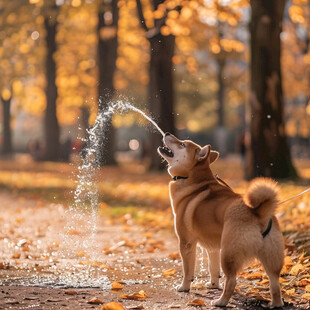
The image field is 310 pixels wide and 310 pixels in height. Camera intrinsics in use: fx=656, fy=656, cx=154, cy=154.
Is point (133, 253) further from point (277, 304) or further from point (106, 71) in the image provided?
point (106, 71)

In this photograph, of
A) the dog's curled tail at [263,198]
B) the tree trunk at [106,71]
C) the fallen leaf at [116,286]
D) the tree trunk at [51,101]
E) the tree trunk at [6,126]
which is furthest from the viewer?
the tree trunk at [6,126]

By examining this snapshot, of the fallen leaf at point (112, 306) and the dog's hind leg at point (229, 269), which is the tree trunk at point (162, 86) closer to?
the dog's hind leg at point (229, 269)

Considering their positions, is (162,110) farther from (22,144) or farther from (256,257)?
(22,144)

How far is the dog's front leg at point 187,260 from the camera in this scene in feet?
21.3

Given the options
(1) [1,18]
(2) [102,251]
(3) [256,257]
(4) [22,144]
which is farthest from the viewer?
(4) [22,144]

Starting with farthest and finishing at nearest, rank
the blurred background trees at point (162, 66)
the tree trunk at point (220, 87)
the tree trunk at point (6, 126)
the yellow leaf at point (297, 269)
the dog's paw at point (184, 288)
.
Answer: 1. the tree trunk at point (6, 126)
2. the tree trunk at point (220, 87)
3. the blurred background trees at point (162, 66)
4. the yellow leaf at point (297, 269)
5. the dog's paw at point (184, 288)

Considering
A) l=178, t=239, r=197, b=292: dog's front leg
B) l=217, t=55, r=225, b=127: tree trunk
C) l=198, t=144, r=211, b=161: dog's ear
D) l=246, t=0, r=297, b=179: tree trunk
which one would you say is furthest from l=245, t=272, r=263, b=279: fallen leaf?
l=217, t=55, r=225, b=127: tree trunk

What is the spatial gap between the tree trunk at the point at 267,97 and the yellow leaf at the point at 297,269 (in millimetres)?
9582

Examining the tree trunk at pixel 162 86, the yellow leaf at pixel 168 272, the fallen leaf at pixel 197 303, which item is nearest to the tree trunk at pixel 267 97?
the tree trunk at pixel 162 86

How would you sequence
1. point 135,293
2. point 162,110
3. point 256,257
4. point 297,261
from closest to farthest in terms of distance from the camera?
point 256,257 < point 135,293 < point 297,261 < point 162,110

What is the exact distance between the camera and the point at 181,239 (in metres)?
6.50

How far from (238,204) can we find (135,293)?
1406 millimetres

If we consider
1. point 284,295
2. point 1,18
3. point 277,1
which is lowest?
point 284,295

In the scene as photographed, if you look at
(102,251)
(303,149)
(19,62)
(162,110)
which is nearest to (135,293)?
(102,251)
